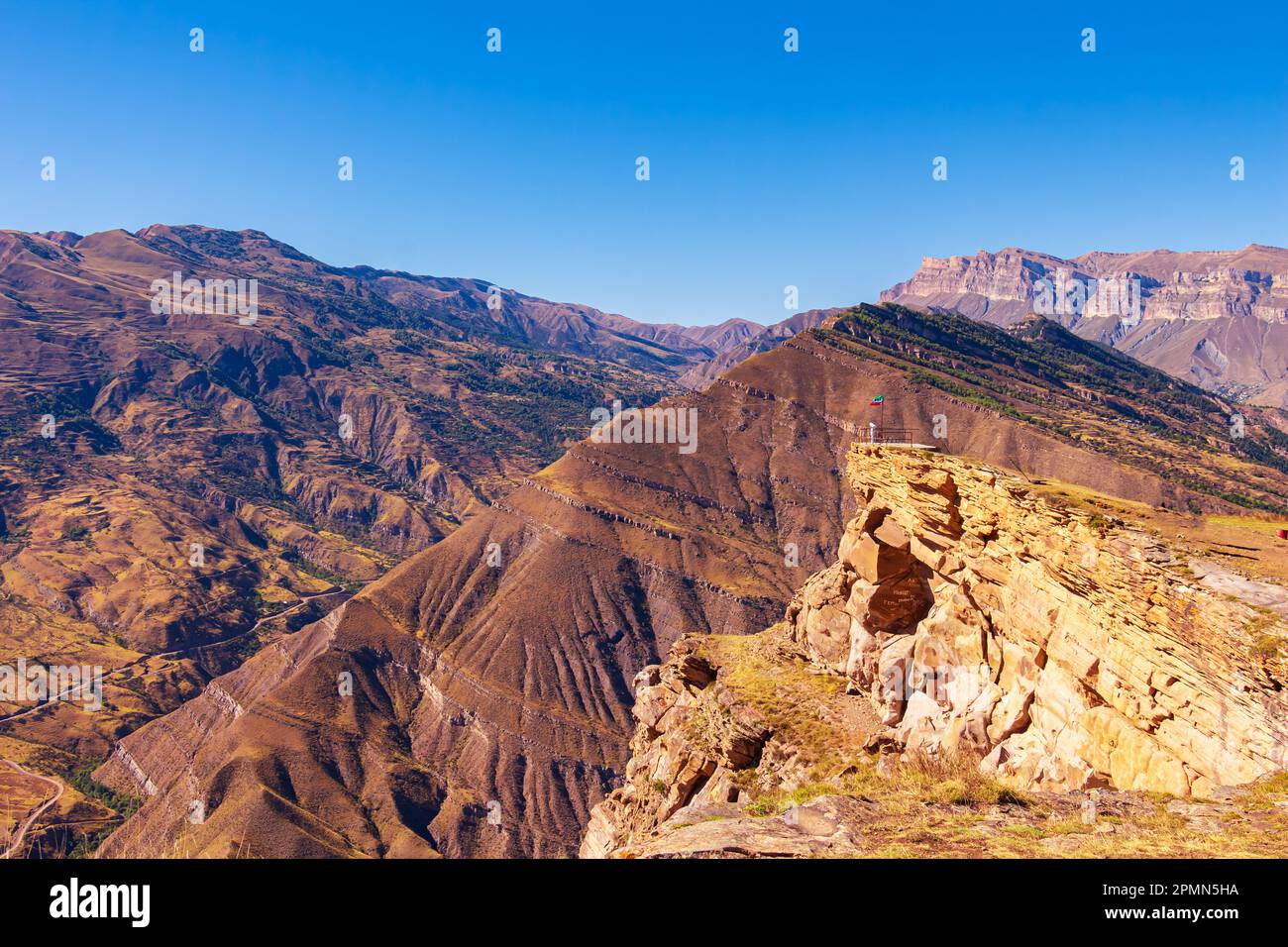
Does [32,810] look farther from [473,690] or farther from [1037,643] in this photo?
[1037,643]

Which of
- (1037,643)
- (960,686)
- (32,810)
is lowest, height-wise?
(32,810)

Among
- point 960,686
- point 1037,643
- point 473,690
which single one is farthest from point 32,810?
point 1037,643

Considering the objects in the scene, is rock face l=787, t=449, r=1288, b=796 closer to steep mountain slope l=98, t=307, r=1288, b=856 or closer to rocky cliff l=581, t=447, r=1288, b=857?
rocky cliff l=581, t=447, r=1288, b=857

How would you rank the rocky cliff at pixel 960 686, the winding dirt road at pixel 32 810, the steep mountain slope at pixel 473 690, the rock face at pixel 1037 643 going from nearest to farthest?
the rocky cliff at pixel 960 686
the rock face at pixel 1037 643
the steep mountain slope at pixel 473 690
the winding dirt road at pixel 32 810

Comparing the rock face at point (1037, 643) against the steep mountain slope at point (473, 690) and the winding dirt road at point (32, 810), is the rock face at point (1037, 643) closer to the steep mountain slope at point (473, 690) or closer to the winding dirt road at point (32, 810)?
the steep mountain slope at point (473, 690)

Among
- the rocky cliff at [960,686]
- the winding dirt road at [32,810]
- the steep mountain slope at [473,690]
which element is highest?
the rocky cliff at [960,686]

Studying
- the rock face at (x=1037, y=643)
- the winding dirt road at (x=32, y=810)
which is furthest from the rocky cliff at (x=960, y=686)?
the winding dirt road at (x=32, y=810)

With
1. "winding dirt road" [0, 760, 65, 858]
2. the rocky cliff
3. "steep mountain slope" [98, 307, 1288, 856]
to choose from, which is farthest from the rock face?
"winding dirt road" [0, 760, 65, 858]
